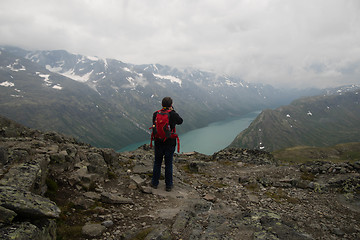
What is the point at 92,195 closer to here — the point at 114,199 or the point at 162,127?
the point at 114,199

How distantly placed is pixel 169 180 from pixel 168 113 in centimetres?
415

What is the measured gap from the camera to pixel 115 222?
7523mm

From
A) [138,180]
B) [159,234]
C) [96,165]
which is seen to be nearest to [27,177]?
[96,165]

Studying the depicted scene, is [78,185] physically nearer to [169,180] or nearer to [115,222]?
[115,222]

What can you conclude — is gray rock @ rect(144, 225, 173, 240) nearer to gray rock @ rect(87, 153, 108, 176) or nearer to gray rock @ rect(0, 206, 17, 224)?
gray rock @ rect(0, 206, 17, 224)

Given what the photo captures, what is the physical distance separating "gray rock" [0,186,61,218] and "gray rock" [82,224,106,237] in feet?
4.37

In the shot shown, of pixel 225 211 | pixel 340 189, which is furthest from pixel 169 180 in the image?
pixel 340 189

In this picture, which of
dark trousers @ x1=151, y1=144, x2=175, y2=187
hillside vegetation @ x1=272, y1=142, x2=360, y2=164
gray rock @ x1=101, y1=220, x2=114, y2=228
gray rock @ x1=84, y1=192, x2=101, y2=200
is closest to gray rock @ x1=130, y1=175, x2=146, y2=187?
dark trousers @ x1=151, y1=144, x2=175, y2=187

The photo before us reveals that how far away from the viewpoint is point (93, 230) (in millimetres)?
6578

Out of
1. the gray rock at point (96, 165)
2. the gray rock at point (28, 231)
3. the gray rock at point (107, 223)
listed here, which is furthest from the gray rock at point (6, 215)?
the gray rock at point (96, 165)

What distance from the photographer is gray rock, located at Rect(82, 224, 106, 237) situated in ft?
21.0

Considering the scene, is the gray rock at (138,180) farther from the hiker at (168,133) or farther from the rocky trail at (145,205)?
the hiker at (168,133)

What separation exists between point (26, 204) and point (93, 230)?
7.63 feet

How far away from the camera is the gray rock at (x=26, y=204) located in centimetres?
503
